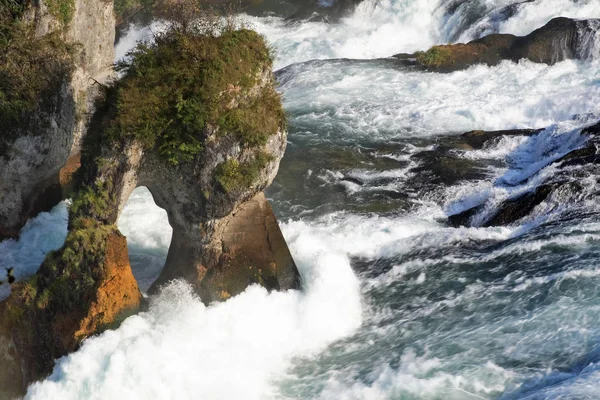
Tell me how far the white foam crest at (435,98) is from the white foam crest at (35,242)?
10.4 metres

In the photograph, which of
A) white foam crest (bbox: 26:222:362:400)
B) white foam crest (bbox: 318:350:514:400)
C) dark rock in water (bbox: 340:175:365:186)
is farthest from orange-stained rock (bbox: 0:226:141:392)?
dark rock in water (bbox: 340:175:365:186)

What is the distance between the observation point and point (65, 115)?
17250 mm

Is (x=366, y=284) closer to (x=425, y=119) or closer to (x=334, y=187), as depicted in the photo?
(x=334, y=187)

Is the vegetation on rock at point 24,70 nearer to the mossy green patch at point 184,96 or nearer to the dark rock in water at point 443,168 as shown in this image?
the mossy green patch at point 184,96

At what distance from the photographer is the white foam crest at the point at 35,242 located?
16812 mm

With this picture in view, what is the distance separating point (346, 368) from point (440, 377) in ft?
5.99

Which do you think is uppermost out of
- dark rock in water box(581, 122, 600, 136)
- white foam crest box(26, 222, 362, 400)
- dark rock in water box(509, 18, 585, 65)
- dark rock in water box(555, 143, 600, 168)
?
dark rock in water box(509, 18, 585, 65)

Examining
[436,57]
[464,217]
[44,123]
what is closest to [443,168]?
[464,217]

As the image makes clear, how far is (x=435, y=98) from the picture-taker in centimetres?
2770

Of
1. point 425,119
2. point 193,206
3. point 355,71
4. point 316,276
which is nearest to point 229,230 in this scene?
point 193,206

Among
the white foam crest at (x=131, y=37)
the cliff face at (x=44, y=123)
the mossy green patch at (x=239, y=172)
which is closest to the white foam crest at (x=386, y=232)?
the mossy green patch at (x=239, y=172)

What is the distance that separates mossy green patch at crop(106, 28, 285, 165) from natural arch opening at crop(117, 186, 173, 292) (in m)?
Result: 3.66

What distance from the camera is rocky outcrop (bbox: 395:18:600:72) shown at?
29.4m

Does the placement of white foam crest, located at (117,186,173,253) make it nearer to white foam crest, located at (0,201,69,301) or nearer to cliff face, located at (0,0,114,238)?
white foam crest, located at (0,201,69,301)
